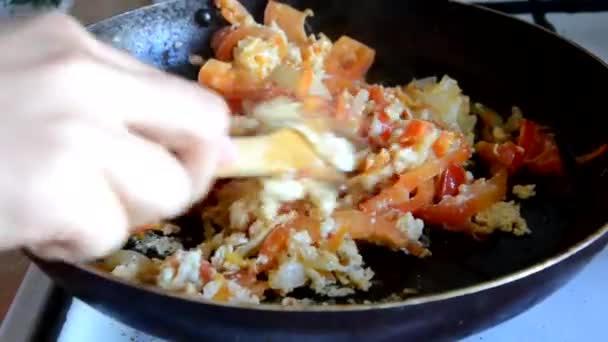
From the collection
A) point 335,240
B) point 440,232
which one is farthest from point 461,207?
point 335,240

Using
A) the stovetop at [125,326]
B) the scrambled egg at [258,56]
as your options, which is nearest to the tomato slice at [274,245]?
the stovetop at [125,326]

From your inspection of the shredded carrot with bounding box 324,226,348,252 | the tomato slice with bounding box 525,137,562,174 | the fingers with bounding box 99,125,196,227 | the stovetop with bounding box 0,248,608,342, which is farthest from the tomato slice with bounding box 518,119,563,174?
the fingers with bounding box 99,125,196,227

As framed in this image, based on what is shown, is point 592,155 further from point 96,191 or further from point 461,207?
point 96,191

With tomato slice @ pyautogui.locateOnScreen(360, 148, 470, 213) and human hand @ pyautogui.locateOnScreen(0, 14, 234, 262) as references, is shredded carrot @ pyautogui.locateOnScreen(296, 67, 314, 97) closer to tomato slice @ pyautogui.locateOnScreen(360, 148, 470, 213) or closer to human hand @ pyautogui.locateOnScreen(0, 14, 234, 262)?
tomato slice @ pyautogui.locateOnScreen(360, 148, 470, 213)

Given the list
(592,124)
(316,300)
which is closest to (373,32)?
(592,124)

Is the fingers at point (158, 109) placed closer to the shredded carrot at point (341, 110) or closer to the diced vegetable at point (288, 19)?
the shredded carrot at point (341, 110)

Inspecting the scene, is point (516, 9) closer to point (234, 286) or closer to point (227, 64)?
point (227, 64)
